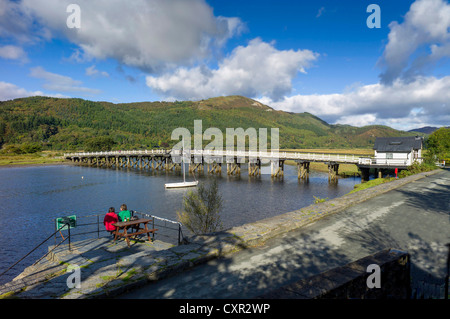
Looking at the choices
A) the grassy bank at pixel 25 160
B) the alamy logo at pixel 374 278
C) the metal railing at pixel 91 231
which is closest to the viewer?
the alamy logo at pixel 374 278

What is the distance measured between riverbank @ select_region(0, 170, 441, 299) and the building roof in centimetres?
3646

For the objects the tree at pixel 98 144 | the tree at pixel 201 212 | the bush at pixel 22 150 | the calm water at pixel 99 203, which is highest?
the tree at pixel 98 144

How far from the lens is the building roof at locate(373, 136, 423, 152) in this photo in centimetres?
3850

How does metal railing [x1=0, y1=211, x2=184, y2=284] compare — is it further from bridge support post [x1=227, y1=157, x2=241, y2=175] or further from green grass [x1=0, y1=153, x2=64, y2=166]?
green grass [x1=0, y1=153, x2=64, y2=166]

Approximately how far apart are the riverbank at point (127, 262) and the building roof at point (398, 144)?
36463 mm

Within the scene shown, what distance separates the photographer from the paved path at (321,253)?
4887 millimetres

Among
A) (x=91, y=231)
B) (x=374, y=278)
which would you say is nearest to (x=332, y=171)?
(x=91, y=231)

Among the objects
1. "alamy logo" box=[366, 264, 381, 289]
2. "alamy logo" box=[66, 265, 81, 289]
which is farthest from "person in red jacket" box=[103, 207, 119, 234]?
"alamy logo" box=[366, 264, 381, 289]

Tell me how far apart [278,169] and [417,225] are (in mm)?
37723

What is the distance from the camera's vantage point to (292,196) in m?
30.9

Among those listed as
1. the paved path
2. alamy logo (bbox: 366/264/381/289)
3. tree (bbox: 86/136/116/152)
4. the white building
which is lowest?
the paved path

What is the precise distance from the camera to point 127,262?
19.5 feet

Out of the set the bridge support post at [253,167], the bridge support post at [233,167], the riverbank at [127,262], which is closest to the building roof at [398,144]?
the bridge support post at [253,167]

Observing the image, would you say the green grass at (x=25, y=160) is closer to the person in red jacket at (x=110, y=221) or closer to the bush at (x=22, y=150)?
the bush at (x=22, y=150)
